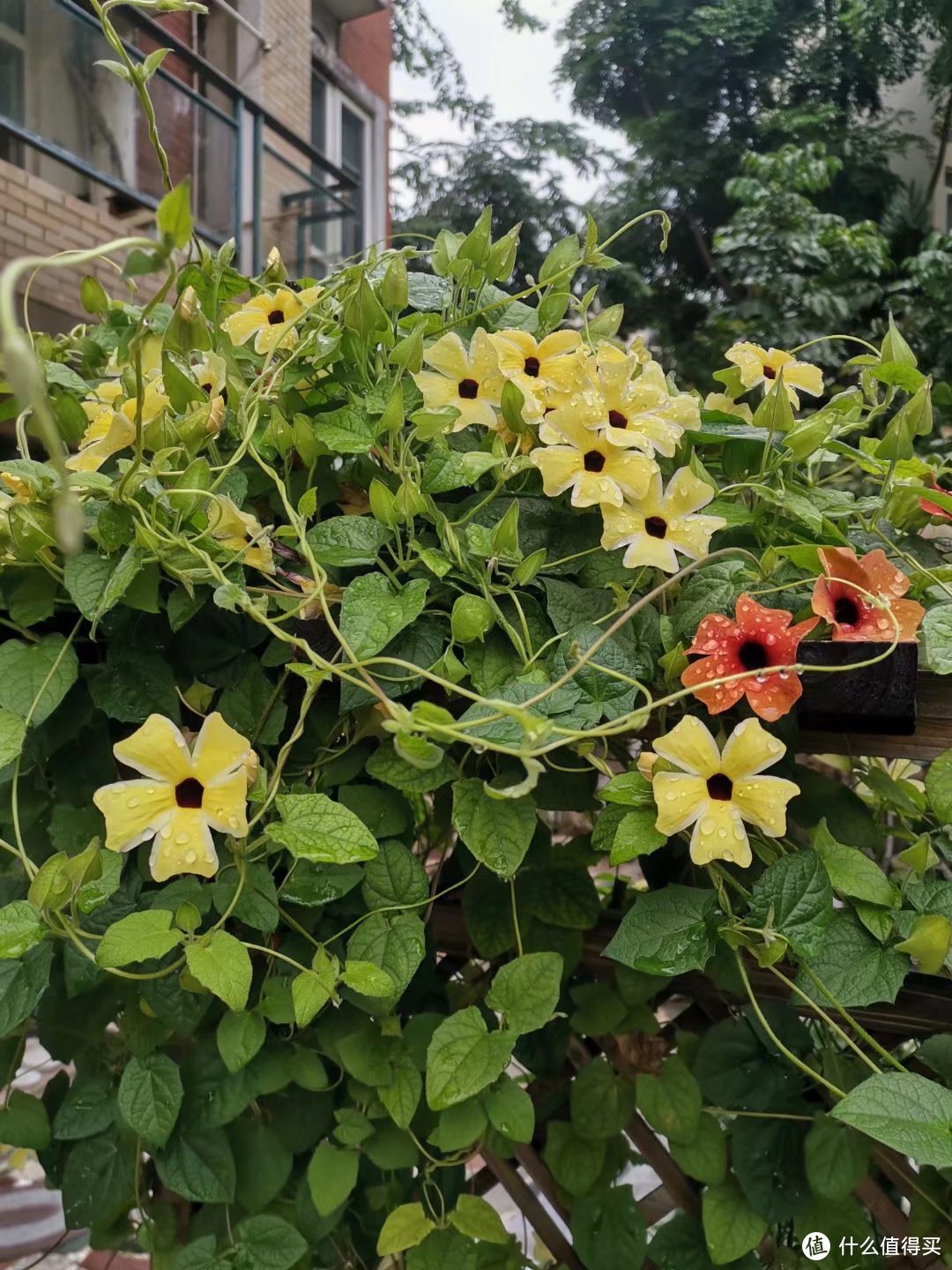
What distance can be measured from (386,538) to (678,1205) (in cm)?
62

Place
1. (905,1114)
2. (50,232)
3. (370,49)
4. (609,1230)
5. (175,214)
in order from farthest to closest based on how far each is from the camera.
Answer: (370,49) < (50,232) < (609,1230) < (905,1114) < (175,214)

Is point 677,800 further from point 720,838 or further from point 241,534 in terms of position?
point 241,534

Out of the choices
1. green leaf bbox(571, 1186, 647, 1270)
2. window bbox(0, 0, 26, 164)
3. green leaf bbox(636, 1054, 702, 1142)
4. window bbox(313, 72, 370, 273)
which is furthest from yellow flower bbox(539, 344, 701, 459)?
window bbox(313, 72, 370, 273)

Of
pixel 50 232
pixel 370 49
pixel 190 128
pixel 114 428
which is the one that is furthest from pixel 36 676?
pixel 370 49

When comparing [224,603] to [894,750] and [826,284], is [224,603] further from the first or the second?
[826,284]

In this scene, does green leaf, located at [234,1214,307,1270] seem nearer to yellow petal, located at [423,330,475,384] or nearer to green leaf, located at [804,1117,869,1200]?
green leaf, located at [804,1117,869,1200]

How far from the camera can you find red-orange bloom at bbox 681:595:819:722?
48 centimetres

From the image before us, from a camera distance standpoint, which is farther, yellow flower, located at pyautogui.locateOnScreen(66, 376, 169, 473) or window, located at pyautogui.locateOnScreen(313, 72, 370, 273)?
window, located at pyautogui.locateOnScreen(313, 72, 370, 273)

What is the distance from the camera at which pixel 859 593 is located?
49cm

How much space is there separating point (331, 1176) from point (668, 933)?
0.28 meters

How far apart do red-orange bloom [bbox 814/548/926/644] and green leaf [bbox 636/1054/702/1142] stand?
1.21 feet

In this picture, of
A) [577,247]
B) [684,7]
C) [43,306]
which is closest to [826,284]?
[684,7]

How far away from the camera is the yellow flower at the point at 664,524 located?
530mm

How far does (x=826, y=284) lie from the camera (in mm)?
6457
